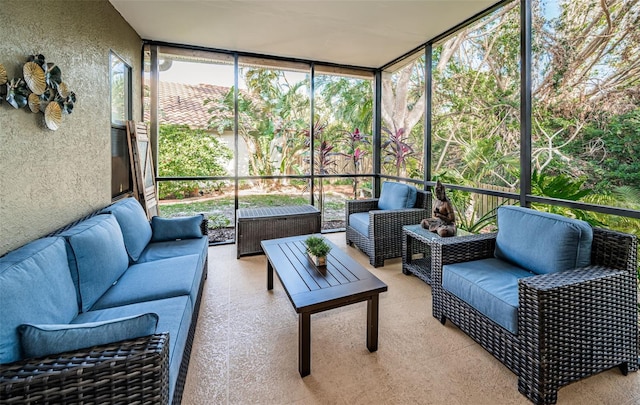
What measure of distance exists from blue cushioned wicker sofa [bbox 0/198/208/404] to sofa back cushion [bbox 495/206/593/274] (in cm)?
226

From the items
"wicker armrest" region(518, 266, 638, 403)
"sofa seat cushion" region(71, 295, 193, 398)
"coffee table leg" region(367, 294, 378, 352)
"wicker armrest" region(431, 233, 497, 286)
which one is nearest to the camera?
"sofa seat cushion" region(71, 295, 193, 398)

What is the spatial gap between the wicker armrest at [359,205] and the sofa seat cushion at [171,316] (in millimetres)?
2770

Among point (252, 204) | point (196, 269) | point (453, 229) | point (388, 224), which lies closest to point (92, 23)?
point (196, 269)

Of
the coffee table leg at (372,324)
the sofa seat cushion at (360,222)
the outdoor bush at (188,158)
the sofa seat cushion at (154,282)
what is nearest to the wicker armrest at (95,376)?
the sofa seat cushion at (154,282)

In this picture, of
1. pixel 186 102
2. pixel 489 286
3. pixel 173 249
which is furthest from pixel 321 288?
pixel 186 102

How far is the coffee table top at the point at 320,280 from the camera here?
6.17 ft

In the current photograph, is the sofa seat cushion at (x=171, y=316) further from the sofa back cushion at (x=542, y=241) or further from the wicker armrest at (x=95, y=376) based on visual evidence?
the sofa back cushion at (x=542, y=241)

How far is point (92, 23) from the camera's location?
2748 millimetres

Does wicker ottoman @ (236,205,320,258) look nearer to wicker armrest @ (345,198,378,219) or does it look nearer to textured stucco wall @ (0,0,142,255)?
wicker armrest @ (345,198,378,219)

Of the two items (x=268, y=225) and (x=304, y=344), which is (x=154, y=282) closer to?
(x=304, y=344)

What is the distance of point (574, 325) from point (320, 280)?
1489 mm

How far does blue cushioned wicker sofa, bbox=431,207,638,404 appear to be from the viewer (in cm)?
161

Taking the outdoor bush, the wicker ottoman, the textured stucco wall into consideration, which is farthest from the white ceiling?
the wicker ottoman

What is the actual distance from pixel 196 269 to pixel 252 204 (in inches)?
104
